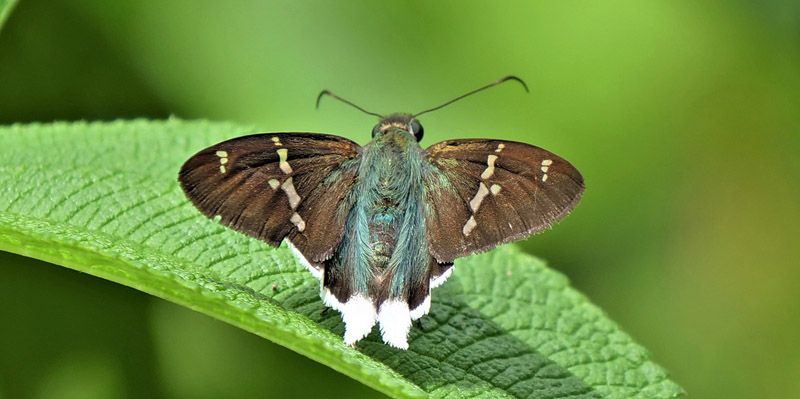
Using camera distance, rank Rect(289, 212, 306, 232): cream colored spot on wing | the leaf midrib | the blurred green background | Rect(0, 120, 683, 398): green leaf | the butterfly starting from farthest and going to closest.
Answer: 1. the blurred green background
2. Rect(289, 212, 306, 232): cream colored spot on wing
3. the butterfly
4. Rect(0, 120, 683, 398): green leaf
5. the leaf midrib

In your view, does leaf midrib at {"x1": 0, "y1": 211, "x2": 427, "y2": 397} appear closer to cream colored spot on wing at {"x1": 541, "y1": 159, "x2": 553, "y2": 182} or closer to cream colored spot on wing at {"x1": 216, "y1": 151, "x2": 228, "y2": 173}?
cream colored spot on wing at {"x1": 216, "y1": 151, "x2": 228, "y2": 173}

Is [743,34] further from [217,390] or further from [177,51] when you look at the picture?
[217,390]

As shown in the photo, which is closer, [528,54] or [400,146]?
[400,146]

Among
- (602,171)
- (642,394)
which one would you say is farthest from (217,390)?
(602,171)

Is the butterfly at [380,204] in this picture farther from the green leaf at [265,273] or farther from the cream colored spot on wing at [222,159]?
the green leaf at [265,273]

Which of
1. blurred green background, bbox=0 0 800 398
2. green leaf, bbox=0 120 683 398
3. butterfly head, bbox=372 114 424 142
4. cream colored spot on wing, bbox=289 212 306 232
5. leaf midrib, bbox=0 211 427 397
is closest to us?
leaf midrib, bbox=0 211 427 397

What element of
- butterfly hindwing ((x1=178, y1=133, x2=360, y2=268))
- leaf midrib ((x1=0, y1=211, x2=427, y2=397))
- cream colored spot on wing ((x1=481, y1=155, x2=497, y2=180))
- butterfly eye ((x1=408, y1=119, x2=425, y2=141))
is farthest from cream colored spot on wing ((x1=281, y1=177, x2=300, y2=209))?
leaf midrib ((x1=0, y1=211, x2=427, y2=397))

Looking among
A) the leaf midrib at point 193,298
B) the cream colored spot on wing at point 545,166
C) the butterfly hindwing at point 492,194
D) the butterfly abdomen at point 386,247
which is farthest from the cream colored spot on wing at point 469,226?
the leaf midrib at point 193,298

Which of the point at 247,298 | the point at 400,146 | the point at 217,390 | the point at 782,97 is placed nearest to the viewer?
the point at 247,298
